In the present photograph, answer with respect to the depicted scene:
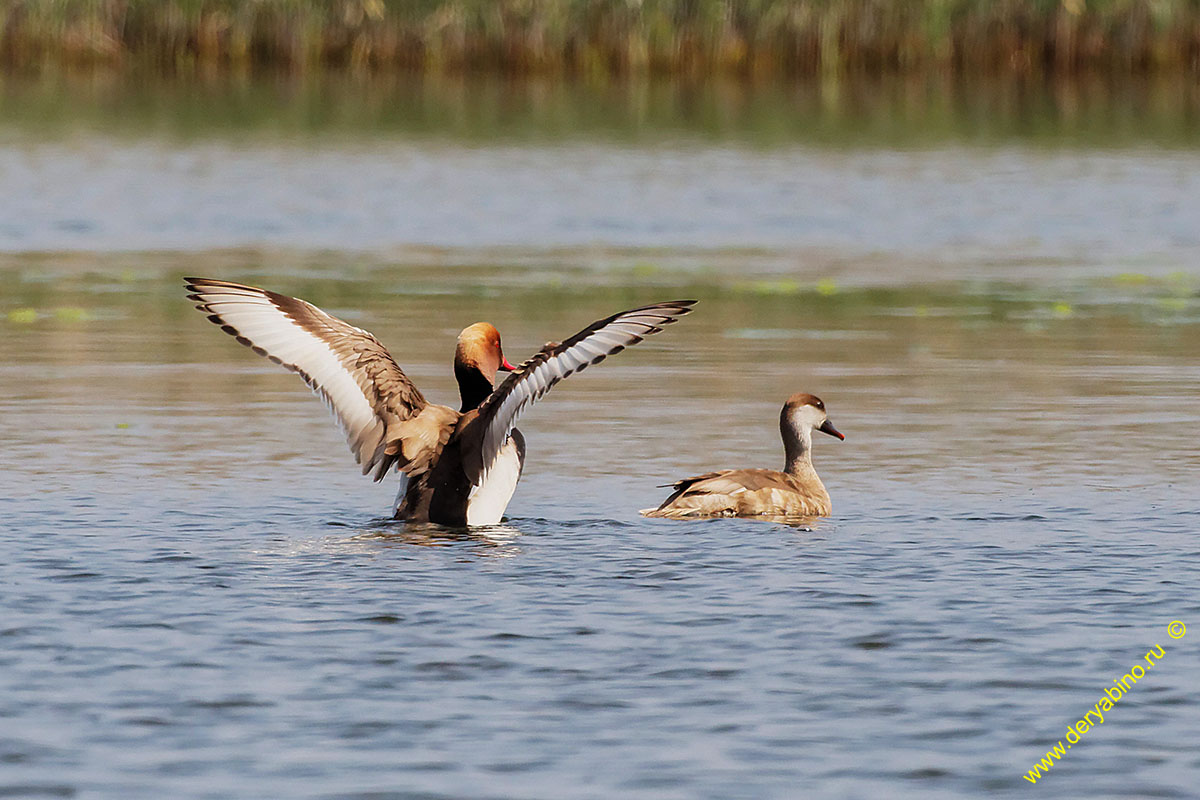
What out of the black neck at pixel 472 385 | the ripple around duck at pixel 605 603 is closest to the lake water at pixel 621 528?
the ripple around duck at pixel 605 603

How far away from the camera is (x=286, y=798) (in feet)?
21.5

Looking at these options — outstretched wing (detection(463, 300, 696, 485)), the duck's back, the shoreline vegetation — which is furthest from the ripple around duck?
the shoreline vegetation

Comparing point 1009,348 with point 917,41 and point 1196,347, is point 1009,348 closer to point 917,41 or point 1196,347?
point 1196,347

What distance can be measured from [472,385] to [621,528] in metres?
1.09

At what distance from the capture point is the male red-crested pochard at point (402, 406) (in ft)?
35.4

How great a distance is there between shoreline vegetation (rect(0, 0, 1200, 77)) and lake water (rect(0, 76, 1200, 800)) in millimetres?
17104

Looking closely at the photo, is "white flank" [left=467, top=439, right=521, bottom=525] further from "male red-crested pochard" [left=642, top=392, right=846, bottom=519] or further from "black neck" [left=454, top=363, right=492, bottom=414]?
"male red-crested pochard" [left=642, top=392, right=846, bottom=519]

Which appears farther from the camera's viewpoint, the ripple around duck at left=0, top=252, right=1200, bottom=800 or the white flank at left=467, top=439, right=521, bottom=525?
the white flank at left=467, top=439, right=521, bottom=525

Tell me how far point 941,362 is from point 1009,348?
1.14 meters

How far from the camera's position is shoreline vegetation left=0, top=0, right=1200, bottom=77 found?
1843 inches

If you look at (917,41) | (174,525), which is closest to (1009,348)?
(174,525)

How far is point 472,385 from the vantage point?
11.3 m

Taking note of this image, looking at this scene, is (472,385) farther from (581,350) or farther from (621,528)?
(581,350)

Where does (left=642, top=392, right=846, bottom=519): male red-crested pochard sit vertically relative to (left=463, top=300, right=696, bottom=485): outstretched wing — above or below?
below
